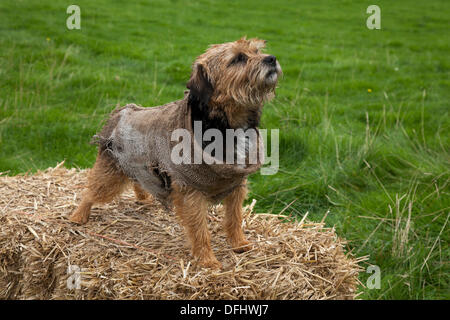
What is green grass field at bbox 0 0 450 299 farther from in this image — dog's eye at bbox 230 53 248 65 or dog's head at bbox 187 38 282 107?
dog's eye at bbox 230 53 248 65

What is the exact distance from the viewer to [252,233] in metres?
4.47

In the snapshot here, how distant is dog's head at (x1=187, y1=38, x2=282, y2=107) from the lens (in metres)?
3.34

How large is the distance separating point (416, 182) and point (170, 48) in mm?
6929

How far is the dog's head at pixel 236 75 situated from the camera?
3.34 metres

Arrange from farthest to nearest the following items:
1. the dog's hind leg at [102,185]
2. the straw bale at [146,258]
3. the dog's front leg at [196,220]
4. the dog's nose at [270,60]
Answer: the dog's hind leg at [102,185] → the dog's front leg at [196,220] → the straw bale at [146,258] → the dog's nose at [270,60]

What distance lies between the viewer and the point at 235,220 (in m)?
4.10

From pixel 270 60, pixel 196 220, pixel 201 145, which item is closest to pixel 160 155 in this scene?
pixel 201 145

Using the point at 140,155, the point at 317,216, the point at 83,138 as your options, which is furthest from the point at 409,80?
the point at 140,155

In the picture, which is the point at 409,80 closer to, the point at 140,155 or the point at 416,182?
the point at 416,182

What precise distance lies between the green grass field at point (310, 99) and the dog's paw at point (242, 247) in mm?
1203

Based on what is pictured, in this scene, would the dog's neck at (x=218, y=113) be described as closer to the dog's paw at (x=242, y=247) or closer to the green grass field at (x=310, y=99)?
the dog's paw at (x=242, y=247)

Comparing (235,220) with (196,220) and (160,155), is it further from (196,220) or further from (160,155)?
(160,155)

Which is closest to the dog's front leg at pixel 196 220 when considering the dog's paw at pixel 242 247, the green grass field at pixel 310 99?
the dog's paw at pixel 242 247

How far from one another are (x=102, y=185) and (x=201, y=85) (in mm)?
1532
